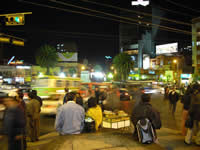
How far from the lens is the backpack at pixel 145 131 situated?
447 centimetres

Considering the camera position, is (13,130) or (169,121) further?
(169,121)

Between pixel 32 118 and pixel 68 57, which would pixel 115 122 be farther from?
pixel 68 57

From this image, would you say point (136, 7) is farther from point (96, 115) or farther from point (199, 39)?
point (96, 115)

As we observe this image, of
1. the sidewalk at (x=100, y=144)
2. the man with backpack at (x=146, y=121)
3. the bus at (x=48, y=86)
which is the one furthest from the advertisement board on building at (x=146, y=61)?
the man with backpack at (x=146, y=121)

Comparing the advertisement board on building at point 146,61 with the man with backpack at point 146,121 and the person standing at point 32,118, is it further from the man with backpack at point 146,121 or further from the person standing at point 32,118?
the man with backpack at point 146,121

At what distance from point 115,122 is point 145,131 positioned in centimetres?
206

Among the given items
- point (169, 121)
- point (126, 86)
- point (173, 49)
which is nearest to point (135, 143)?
point (169, 121)

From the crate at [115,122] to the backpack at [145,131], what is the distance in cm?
188

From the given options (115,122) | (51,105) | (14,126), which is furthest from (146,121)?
(51,105)

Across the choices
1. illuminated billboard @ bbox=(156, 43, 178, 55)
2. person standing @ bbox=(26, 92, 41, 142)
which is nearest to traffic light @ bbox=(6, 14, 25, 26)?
person standing @ bbox=(26, 92, 41, 142)

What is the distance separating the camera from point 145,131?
180 inches

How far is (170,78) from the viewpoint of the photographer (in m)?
53.1

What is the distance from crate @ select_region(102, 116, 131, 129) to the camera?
647cm

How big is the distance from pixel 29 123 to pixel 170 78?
51175 mm
